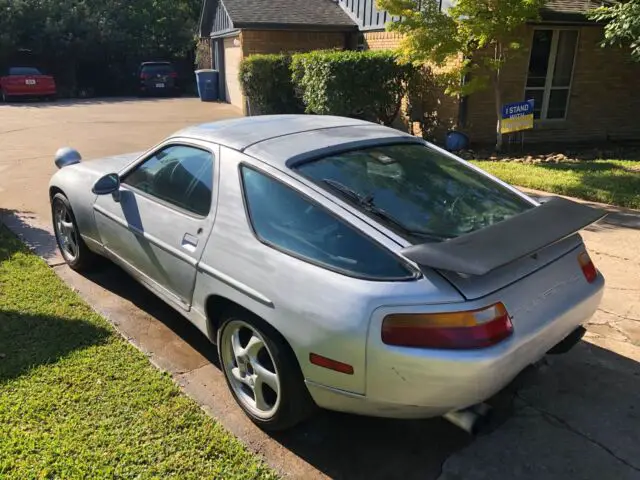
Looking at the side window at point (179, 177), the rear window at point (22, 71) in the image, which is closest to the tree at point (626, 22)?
the side window at point (179, 177)

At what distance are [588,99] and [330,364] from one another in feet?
39.4

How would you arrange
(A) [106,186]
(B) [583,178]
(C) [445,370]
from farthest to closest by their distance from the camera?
(B) [583,178], (A) [106,186], (C) [445,370]

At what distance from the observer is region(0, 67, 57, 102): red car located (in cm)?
2295

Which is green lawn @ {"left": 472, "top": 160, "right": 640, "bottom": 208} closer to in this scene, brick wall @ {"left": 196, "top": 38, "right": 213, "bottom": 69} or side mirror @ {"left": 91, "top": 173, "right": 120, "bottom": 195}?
side mirror @ {"left": 91, "top": 173, "right": 120, "bottom": 195}

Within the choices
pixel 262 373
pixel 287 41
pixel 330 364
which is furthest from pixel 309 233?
pixel 287 41

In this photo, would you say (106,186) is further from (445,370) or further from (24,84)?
(24,84)

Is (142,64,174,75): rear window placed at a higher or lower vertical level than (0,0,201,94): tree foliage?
lower

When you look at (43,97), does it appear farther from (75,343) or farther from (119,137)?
(75,343)

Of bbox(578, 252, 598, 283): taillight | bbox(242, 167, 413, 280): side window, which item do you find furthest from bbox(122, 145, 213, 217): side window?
bbox(578, 252, 598, 283): taillight

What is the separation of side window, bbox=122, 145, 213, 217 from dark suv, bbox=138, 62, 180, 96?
23.7 metres

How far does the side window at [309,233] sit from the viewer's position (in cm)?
244

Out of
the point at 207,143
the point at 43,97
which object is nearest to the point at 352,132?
the point at 207,143

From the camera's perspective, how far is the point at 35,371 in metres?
3.39

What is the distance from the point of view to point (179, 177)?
3.55 meters
